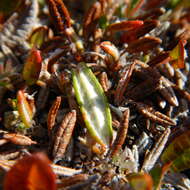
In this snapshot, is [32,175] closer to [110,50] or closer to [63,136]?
[63,136]

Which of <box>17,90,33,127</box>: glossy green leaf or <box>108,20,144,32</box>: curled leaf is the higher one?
<box>108,20,144,32</box>: curled leaf

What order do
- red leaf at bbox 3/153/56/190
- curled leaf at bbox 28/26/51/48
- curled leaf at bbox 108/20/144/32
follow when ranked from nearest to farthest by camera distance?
red leaf at bbox 3/153/56/190 < curled leaf at bbox 108/20/144/32 < curled leaf at bbox 28/26/51/48

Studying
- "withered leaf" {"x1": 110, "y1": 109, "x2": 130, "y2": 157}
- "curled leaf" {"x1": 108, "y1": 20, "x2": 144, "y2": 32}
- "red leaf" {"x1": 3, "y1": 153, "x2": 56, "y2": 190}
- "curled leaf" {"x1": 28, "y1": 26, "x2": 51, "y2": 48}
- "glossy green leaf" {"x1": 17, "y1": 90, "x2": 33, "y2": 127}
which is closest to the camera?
"red leaf" {"x1": 3, "y1": 153, "x2": 56, "y2": 190}

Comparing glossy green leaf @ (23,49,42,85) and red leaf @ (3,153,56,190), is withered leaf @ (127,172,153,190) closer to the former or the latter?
red leaf @ (3,153,56,190)

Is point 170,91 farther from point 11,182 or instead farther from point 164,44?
point 11,182

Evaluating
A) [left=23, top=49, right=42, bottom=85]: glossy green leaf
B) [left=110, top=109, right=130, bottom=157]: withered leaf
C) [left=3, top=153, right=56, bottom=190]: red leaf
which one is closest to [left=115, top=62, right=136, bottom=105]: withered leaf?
[left=110, top=109, right=130, bottom=157]: withered leaf

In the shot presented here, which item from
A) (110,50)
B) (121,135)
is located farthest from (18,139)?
(110,50)
